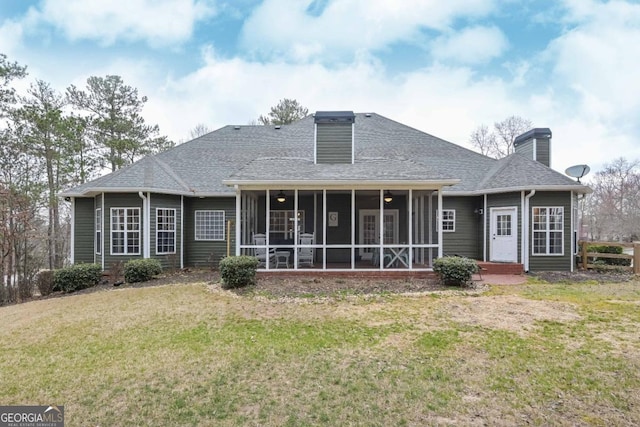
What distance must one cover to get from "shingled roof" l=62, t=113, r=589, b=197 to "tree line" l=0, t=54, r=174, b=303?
4972mm

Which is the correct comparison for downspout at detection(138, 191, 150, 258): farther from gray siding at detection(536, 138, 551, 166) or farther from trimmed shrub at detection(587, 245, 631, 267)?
trimmed shrub at detection(587, 245, 631, 267)

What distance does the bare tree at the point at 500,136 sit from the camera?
2630 centimetres

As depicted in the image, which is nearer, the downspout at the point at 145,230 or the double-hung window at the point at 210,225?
the downspout at the point at 145,230

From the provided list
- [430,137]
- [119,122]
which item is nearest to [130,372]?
[430,137]

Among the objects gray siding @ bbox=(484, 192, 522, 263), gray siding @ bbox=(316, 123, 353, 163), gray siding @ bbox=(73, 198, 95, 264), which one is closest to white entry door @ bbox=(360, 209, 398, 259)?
gray siding @ bbox=(316, 123, 353, 163)

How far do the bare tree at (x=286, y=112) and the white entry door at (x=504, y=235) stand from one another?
1589cm

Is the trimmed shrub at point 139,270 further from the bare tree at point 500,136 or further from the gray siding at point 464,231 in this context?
the bare tree at point 500,136

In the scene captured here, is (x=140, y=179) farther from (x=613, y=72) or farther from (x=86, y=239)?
(x=613, y=72)

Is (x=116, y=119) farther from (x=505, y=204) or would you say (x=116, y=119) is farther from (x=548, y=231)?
(x=548, y=231)

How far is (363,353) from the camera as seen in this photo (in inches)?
173

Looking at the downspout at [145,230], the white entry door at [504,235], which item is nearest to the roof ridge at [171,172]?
the downspout at [145,230]

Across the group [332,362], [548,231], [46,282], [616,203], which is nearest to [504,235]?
[548,231]

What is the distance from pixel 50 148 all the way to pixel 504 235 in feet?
68.2

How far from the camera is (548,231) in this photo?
1070 centimetres
